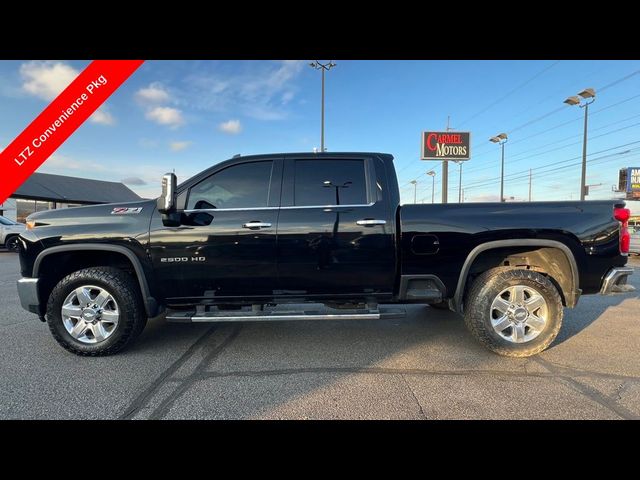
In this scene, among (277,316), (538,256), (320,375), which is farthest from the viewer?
(538,256)

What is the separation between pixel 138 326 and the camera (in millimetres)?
3494

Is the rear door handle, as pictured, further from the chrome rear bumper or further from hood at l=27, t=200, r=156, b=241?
the chrome rear bumper

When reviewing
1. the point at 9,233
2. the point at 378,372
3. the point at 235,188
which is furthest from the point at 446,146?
the point at 9,233

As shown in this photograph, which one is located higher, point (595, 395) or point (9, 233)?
point (9, 233)

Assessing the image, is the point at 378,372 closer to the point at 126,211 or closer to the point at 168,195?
the point at 168,195

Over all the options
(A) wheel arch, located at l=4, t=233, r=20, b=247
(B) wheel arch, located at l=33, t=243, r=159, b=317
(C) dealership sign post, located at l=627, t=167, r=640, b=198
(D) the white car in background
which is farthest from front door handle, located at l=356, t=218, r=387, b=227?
(C) dealership sign post, located at l=627, t=167, r=640, b=198

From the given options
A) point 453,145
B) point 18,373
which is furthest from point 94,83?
point 453,145

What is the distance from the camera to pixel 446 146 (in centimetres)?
2225

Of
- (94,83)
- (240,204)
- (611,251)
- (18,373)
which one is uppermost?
(94,83)

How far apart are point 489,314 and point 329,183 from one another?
7.18 feet

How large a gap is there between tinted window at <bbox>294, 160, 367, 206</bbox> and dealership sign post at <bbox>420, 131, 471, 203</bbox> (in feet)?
65.9

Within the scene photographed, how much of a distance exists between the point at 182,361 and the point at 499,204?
3668mm

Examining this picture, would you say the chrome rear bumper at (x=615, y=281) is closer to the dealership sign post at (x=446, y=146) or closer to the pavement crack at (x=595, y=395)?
the pavement crack at (x=595, y=395)

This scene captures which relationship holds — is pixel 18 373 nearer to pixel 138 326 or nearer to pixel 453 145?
pixel 138 326
